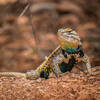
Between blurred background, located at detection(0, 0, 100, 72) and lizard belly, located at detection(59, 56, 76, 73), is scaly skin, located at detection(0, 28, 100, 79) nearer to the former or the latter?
lizard belly, located at detection(59, 56, 76, 73)

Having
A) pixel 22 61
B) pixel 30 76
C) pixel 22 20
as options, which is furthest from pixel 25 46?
pixel 30 76

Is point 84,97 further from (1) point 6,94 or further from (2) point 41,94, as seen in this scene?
(1) point 6,94

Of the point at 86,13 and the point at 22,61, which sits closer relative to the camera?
the point at 22,61

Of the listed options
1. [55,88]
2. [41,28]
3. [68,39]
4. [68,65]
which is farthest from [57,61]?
[41,28]

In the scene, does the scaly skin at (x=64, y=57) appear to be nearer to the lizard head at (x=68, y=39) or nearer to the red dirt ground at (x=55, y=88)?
the lizard head at (x=68, y=39)

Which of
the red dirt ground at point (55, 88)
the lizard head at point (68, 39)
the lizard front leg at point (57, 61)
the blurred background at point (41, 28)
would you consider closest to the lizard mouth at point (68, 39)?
the lizard head at point (68, 39)

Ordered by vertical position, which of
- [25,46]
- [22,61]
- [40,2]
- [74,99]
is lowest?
[74,99]

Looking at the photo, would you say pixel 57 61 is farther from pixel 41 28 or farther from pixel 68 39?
pixel 41 28
